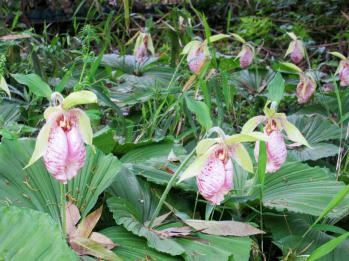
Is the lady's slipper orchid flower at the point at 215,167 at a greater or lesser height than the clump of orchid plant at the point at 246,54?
greater

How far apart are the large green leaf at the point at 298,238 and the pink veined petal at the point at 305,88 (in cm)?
88

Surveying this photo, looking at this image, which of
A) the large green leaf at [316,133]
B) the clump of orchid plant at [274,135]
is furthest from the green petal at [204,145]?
the large green leaf at [316,133]

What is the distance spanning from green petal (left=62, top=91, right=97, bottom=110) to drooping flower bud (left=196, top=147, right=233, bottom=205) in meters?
0.28

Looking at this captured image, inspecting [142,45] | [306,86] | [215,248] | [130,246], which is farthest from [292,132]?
[142,45]

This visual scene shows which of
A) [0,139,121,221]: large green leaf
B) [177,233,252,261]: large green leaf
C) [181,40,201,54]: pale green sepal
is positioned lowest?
[177,233,252,261]: large green leaf

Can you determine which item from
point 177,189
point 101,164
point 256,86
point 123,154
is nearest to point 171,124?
point 123,154

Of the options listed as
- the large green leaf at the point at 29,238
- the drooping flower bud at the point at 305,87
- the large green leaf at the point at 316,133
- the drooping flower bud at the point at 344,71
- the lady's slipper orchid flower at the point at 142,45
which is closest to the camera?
the large green leaf at the point at 29,238

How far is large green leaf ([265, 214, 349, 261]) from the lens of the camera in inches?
51.5

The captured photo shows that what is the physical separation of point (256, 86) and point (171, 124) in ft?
2.72

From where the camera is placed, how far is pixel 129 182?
1.37 meters

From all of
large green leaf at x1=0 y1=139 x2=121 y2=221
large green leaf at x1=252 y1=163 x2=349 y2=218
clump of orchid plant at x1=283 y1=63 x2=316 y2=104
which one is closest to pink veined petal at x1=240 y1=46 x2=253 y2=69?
clump of orchid plant at x1=283 y1=63 x2=316 y2=104

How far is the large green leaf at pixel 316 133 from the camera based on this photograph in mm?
1987

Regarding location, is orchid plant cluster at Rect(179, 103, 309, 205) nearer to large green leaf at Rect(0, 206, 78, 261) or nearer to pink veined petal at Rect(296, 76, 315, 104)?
large green leaf at Rect(0, 206, 78, 261)

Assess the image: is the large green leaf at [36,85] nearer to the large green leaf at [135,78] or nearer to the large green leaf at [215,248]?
the large green leaf at [215,248]
